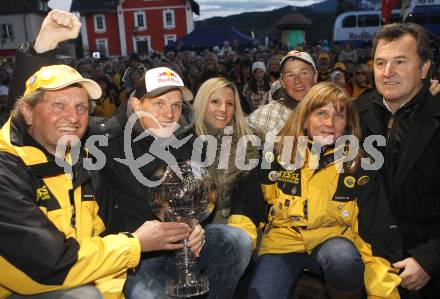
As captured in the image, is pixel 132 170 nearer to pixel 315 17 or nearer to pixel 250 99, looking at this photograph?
pixel 250 99

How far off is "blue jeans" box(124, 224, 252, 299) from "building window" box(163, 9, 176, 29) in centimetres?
5958

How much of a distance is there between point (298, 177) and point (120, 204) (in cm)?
129

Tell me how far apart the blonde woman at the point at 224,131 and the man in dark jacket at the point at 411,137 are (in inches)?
43.9

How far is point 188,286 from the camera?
2.58 m

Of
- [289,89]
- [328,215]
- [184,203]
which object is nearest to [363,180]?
[328,215]

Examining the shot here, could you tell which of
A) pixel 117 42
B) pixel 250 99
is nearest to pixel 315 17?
pixel 117 42

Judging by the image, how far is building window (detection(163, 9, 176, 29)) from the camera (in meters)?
59.3

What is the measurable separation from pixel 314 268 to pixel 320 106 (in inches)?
46.7

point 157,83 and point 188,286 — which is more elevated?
point 157,83

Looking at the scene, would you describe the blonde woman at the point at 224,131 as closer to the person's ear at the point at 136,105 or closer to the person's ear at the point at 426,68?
the person's ear at the point at 136,105

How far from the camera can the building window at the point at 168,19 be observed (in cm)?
5931

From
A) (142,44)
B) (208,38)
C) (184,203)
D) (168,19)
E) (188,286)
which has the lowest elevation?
(188,286)

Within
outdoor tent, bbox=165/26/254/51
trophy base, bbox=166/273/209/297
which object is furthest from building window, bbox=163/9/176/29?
trophy base, bbox=166/273/209/297

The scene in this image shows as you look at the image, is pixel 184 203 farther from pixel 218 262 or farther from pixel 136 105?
pixel 136 105
